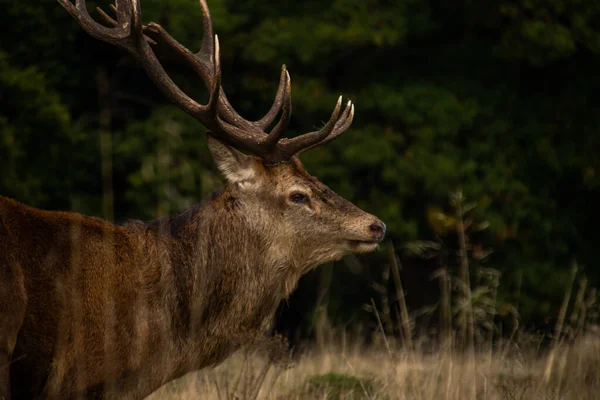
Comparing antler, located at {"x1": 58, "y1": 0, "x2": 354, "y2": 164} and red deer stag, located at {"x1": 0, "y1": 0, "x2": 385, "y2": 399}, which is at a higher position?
antler, located at {"x1": 58, "y1": 0, "x2": 354, "y2": 164}

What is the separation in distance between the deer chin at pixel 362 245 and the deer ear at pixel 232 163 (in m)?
0.66

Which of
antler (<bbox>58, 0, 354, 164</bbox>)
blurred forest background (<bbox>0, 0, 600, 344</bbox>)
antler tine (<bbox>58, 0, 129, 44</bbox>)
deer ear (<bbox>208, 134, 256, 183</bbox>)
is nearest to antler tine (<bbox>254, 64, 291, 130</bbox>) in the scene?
antler (<bbox>58, 0, 354, 164</bbox>)

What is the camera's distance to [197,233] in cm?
534

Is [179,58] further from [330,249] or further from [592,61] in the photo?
[592,61]

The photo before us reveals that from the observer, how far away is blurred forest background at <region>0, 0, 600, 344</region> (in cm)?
1209

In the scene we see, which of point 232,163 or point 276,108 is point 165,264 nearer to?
point 232,163

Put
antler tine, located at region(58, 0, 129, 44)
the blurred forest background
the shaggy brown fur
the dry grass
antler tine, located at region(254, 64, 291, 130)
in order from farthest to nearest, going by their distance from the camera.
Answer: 1. the blurred forest background
2. antler tine, located at region(254, 64, 291, 130)
3. antler tine, located at region(58, 0, 129, 44)
4. the dry grass
5. the shaggy brown fur

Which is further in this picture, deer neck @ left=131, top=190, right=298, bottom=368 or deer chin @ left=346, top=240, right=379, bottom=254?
deer chin @ left=346, top=240, right=379, bottom=254

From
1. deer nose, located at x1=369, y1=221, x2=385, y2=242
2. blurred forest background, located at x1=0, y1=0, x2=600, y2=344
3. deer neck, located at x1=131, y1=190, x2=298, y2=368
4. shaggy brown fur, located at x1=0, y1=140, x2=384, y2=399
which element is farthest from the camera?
blurred forest background, located at x1=0, y1=0, x2=600, y2=344

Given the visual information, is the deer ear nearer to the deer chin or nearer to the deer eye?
the deer eye

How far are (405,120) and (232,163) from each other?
7.41 m

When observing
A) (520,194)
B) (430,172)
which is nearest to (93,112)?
(430,172)

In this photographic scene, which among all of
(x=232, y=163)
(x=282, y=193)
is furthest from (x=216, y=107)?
(x=282, y=193)

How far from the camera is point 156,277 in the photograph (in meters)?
5.00
